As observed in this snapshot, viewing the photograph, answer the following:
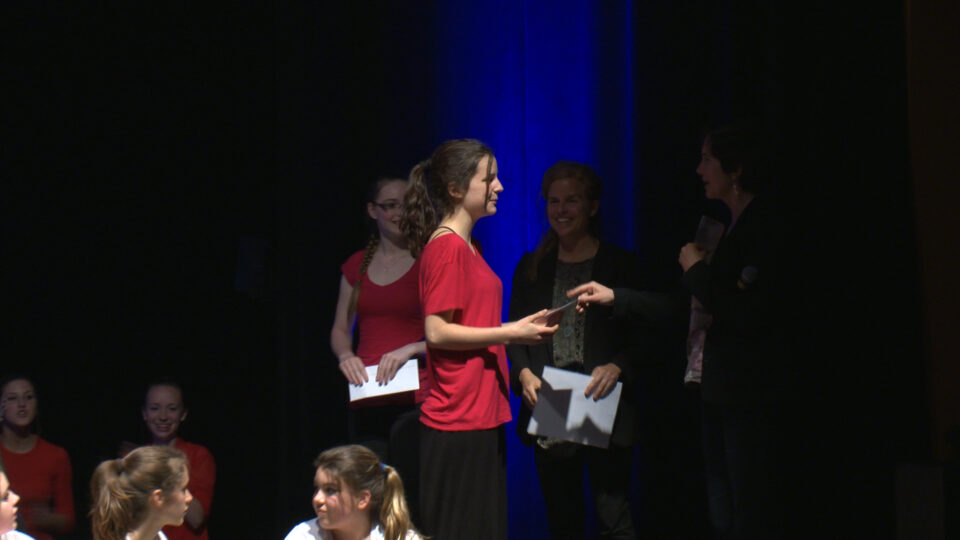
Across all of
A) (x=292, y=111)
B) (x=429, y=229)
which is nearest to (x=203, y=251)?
(x=292, y=111)

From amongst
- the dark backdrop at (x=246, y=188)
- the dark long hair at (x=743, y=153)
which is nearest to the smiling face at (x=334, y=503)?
the dark backdrop at (x=246, y=188)

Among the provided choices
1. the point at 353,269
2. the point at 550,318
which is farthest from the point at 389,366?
the point at 550,318

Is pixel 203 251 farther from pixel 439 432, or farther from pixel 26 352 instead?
pixel 439 432

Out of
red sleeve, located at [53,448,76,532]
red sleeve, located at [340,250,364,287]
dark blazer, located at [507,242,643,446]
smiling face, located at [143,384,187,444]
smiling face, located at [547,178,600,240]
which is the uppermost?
smiling face, located at [547,178,600,240]

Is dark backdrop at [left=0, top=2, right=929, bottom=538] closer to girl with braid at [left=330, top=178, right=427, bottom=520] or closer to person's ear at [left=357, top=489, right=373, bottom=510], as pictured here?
girl with braid at [left=330, top=178, right=427, bottom=520]

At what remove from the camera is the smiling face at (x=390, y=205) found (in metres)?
3.38

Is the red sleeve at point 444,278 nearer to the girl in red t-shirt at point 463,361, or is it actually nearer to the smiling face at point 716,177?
the girl in red t-shirt at point 463,361

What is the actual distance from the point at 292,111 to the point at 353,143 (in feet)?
0.89

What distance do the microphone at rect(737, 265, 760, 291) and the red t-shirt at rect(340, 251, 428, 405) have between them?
41.7 inches

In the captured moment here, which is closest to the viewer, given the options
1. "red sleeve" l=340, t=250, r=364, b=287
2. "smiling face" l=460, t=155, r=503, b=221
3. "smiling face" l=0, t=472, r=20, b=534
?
"smiling face" l=0, t=472, r=20, b=534

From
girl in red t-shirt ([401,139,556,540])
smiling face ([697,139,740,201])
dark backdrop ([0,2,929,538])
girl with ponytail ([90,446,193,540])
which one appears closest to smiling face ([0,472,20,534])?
girl with ponytail ([90,446,193,540])

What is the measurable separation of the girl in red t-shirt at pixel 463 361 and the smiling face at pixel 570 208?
405mm

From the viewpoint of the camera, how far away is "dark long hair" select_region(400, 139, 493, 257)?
280 centimetres

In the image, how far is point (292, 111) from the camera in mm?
3979
